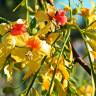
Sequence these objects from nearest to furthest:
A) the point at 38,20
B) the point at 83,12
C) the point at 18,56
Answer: the point at 18,56 < the point at 38,20 < the point at 83,12

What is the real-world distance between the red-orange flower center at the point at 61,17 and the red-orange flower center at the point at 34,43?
2.9 inches

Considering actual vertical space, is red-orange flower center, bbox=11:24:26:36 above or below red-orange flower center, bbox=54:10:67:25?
below

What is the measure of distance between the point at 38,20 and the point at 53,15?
4 centimetres

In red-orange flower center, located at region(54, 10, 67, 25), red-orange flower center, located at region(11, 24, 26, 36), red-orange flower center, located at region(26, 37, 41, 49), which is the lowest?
red-orange flower center, located at region(26, 37, 41, 49)

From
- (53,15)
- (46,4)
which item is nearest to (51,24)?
(53,15)

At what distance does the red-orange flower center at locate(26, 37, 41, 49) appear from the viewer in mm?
1004

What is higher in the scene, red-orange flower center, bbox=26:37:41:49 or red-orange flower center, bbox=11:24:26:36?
red-orange flower center, bbox=11:24:26:36

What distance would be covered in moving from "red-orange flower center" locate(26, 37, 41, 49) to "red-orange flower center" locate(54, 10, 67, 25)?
7cm

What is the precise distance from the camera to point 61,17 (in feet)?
3.55

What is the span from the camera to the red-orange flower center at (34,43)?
1.00 m

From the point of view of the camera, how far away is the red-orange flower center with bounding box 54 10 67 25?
1.06 m

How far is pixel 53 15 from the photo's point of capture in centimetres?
111

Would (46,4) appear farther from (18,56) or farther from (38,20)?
(18,56)

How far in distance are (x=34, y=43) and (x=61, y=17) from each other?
12 centimetres
